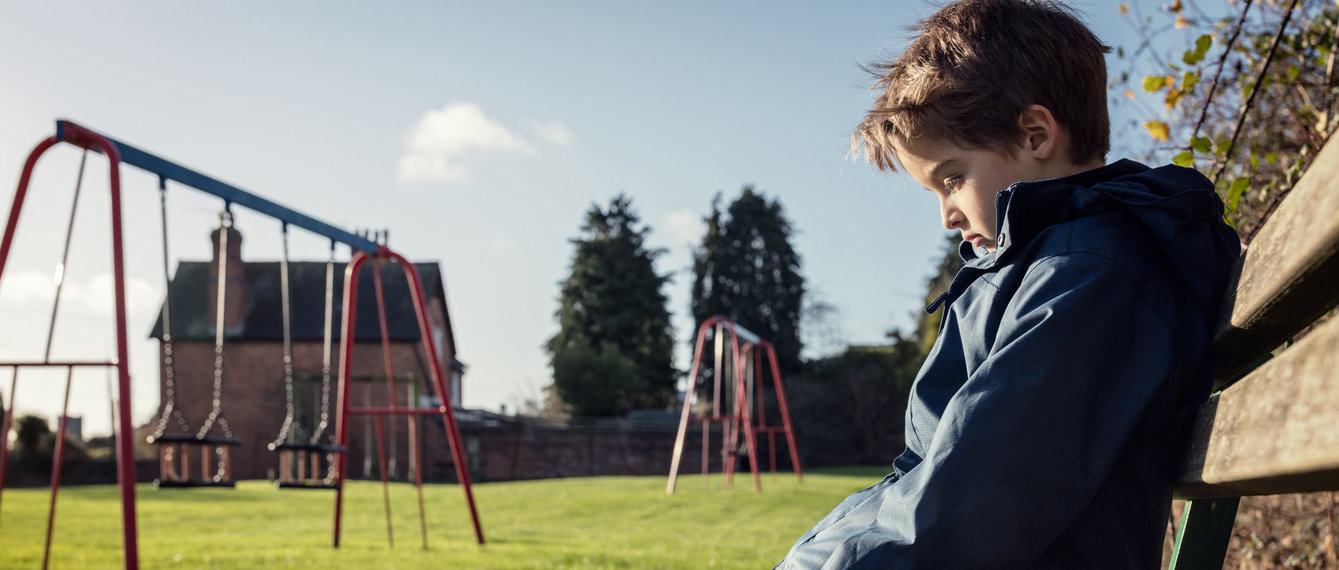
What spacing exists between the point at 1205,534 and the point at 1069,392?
0.50 meters

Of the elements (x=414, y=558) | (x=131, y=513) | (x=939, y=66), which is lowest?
(x=414, y=558)

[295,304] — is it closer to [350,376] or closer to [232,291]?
[232,291]

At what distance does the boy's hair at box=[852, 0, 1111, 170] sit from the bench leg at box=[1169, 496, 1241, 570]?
53cm

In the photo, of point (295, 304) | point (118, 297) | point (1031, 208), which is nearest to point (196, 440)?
point (118, 297)

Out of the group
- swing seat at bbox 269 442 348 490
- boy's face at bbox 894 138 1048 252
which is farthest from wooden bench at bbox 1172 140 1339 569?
swing seat at bbox 269 442 348 490

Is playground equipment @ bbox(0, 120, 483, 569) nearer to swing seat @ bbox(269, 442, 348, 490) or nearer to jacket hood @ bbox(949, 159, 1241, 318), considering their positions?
swing seat @ bbox(269, 442, 348, 490)

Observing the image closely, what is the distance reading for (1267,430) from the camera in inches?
35.2

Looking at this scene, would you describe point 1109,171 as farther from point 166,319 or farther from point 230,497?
point 230,497

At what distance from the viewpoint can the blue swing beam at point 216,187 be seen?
18.1 ft

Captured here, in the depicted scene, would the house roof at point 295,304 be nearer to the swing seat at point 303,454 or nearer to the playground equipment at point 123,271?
the playground equipment at point 123,271

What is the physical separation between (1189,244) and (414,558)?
689 cm

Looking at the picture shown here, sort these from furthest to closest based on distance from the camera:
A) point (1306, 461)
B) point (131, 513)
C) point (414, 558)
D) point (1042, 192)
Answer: point (414, 558) < point (131, 513) < point (1042, 192) < point (1306, 461)

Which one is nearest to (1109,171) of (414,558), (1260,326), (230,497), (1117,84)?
(1260,326)

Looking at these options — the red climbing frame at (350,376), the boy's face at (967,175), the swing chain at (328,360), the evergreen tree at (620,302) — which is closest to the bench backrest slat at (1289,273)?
the boy's face at (967,175)
